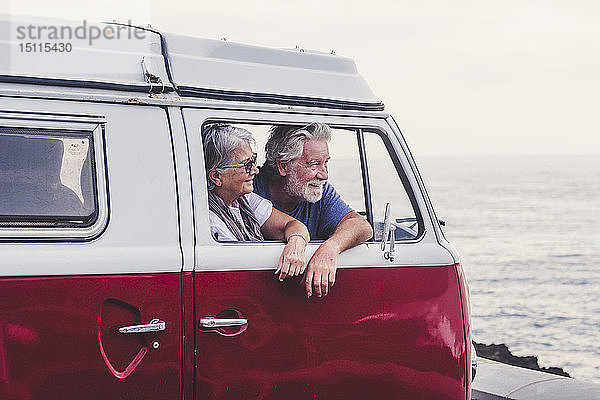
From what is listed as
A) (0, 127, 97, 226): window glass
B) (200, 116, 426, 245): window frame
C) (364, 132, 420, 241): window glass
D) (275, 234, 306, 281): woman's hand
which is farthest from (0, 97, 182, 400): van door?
(364, 132, 420, 241): window glass

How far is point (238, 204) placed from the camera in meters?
4.46

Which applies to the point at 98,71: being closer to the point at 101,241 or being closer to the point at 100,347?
the point at 101,241

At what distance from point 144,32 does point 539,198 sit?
95462 mm

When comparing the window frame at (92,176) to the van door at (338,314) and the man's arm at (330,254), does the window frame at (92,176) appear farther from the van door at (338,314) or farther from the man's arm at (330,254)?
the man's arm at (330,254)

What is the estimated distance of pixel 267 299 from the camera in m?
4.03

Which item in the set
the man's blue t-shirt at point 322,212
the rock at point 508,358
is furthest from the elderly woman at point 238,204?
the rock at point 508,358

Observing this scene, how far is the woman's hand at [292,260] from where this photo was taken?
4.06 metres

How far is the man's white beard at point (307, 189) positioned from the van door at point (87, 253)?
921mm

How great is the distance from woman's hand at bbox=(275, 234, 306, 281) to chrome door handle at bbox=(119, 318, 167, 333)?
0.57 meters

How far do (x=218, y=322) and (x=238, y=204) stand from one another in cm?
76

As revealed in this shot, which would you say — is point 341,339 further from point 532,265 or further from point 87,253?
point 532,265

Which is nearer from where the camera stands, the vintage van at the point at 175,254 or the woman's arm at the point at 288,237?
the vintage van at the point at 175,254

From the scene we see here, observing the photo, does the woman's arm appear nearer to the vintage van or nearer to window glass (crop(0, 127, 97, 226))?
the vintage van

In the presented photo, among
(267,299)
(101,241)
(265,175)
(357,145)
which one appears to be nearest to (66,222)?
(101,241)
